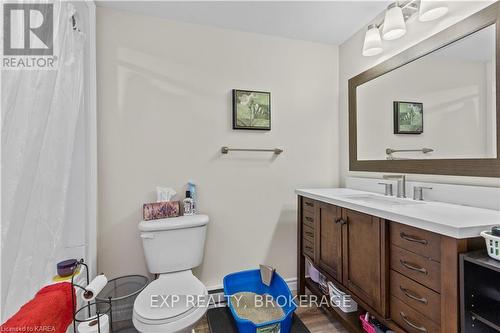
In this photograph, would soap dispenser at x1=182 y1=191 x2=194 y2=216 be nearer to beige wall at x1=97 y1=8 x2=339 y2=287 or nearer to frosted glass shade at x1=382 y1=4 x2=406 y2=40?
beige wall at x1=97 y1=8 x2=339 y2=287

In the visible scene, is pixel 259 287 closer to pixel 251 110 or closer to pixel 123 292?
pixel 123 292

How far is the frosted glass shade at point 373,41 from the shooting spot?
178cm

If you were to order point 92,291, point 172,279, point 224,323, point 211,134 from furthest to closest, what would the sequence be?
point 211,134 → point 224,323 → point 172,279 → point 92,291

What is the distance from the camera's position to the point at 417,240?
3.40ft

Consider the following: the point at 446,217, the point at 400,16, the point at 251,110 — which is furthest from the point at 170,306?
the point at 400,16

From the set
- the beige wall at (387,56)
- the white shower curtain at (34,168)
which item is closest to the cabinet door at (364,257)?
the beige wall at (387,56)

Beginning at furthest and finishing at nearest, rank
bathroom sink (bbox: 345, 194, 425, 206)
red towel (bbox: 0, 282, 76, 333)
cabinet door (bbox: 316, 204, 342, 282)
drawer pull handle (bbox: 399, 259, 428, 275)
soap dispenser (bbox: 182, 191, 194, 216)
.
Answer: soap dispenser (bbox: 182, 191, 194, 216) < cabinet door (bbox: 316, 204, 342, 282) < bathroom sink (bbox: 345, 194, 425, 206) < drawer pull handle (bbox: 399, 259, 428, 275) < red towel (bbox: 0, 282, 76, 333)

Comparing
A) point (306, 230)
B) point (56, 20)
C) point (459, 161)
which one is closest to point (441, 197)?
point (459, 161)

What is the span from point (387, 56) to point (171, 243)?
209cm

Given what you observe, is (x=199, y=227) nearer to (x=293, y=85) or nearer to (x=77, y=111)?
(x=77, y=111)

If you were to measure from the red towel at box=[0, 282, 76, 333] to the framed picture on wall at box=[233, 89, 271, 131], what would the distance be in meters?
1.51

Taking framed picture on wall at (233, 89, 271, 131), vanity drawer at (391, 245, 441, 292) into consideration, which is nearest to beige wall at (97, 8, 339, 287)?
framed picture on wall at (233, 89, 271, 131)

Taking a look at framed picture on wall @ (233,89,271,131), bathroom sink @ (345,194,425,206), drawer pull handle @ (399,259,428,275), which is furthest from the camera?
framed picture on wall @ (233,89,271,131)

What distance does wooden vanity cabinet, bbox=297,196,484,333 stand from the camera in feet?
2.99
